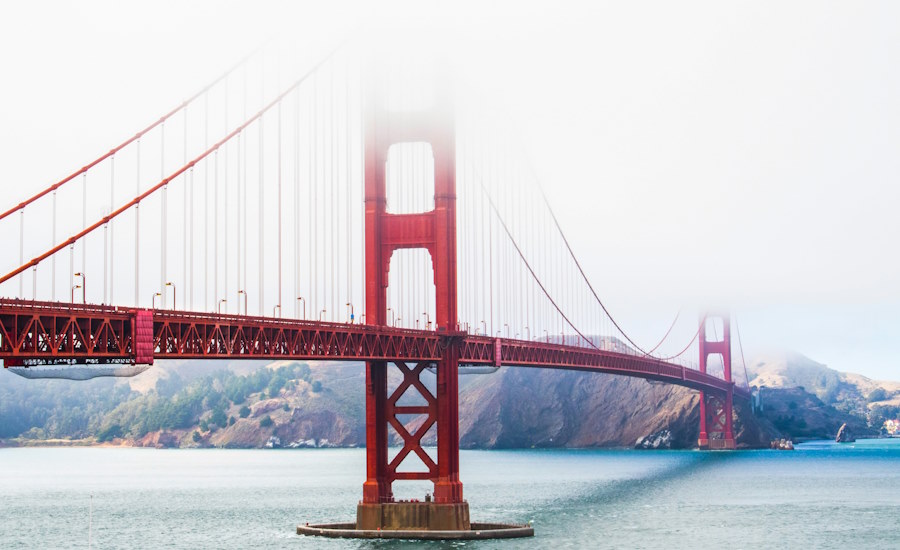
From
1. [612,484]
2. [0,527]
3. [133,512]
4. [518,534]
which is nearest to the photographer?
[518,534]

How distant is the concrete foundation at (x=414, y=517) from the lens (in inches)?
2335

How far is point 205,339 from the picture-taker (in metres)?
47.8

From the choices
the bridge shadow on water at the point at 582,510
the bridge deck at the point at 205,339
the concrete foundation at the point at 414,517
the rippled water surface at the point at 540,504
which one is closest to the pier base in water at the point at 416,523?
the concrete foundation at the point at 414,517

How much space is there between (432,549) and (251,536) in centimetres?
1350

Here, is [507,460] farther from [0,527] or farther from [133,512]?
[0,527]

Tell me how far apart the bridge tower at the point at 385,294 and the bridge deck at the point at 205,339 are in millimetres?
1556

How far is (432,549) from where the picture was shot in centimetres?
5628

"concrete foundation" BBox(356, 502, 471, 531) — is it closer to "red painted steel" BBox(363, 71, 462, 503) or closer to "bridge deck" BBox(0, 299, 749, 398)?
"red painted steel" BBox(363, 71, 462, 503)

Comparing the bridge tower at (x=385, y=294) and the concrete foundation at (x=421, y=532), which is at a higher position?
the bridge tower at (x=385, y=294)

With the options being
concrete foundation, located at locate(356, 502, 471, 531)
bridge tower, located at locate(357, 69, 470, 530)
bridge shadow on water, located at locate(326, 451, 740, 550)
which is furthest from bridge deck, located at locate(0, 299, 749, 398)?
bridge shadow on water, located at locate(326, 451, 740, 550)

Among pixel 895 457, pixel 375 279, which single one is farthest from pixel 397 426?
pixel 895 457

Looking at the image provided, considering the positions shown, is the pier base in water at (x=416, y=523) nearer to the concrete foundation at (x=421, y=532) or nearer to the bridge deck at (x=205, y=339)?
the concrete foundation at (x=421, y=532)

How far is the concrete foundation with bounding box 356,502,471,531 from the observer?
195 ft

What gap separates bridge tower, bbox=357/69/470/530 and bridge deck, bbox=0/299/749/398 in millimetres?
1556
